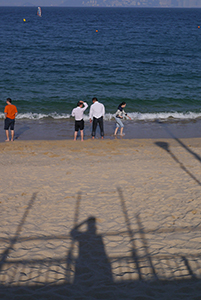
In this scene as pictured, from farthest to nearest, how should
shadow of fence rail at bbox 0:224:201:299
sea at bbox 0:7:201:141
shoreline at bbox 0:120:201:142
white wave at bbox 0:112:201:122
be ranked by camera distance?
white wave at bbox 0:112:201:122
sea at bbox 0:7:201:141
shoreline at bbox 0:120:201:142
shadow of fence rail at bbox 0:224:201:299

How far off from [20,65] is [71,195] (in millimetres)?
22525

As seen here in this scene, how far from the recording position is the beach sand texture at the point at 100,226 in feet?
14.4

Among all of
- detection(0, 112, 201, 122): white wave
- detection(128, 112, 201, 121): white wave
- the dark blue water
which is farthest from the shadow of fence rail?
the dark blue water

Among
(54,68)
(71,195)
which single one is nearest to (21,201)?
(71,195)

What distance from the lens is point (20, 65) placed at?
26.7 metres

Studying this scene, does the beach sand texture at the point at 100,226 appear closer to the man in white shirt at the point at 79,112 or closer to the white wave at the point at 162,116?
the man in white shirt at the point at 79,112

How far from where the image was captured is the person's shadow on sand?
441cm

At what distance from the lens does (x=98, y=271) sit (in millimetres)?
4656

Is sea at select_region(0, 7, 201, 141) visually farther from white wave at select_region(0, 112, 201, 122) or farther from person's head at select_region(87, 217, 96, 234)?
person's head at select_region(87, 217, 96, 234)

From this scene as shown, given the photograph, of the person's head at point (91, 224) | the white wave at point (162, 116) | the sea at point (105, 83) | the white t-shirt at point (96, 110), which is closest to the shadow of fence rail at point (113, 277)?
the person's head at point (91, 224)

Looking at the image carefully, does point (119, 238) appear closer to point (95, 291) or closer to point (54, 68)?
point (95, 291)

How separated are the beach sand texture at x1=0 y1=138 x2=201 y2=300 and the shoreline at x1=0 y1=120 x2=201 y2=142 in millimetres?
3110

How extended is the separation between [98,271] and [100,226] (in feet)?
4.39

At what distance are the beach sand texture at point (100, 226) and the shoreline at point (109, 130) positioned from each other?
3.11 m
